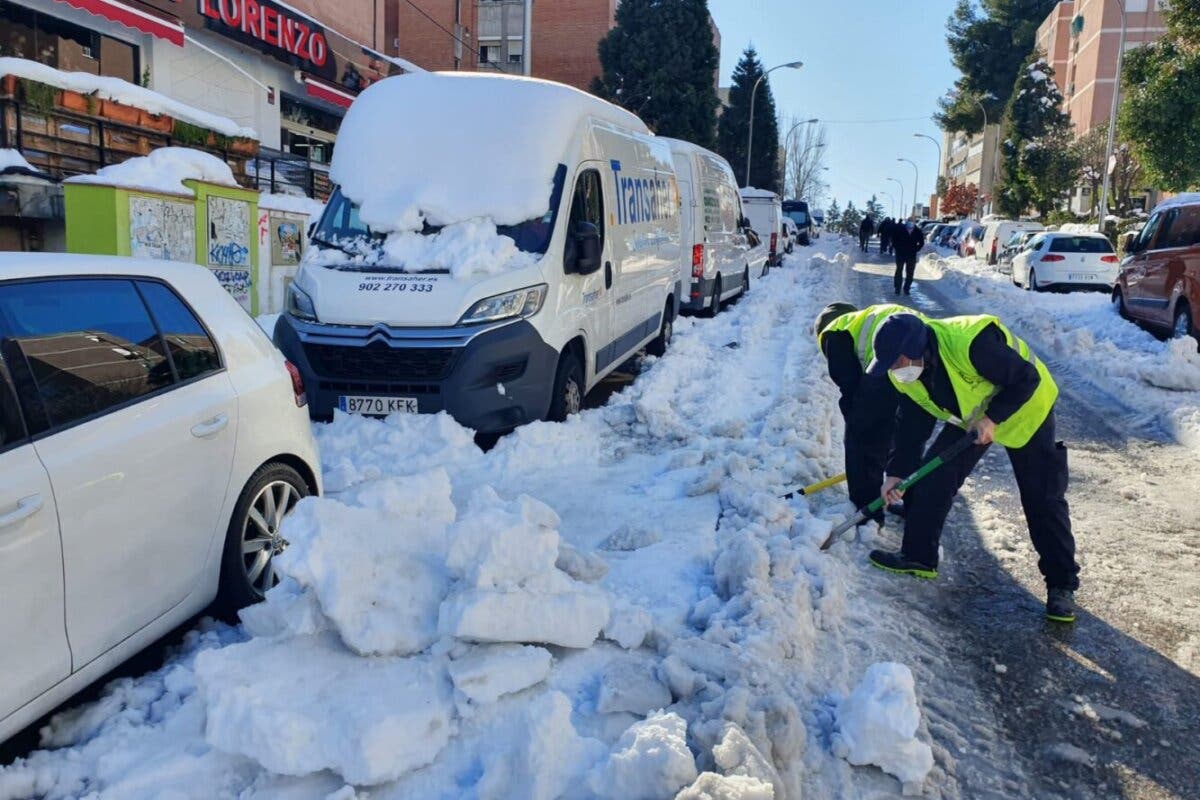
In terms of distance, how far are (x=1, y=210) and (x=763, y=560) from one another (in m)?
9.73

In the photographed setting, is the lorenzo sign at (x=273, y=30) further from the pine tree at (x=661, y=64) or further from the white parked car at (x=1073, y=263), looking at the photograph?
the pine tree at (x=661, y=64)

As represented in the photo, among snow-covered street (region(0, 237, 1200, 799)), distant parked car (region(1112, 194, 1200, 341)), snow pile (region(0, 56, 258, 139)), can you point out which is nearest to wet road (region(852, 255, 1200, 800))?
snow-covered street (region(0, 237, 1200, 799))

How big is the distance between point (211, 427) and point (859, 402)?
3.26 metres

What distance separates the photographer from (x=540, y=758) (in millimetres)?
2736

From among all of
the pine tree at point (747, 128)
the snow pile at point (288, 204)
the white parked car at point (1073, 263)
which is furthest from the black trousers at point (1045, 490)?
the pine tree at point (747, 128)

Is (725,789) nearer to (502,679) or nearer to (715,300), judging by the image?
(502,679)

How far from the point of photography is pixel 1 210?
1032 cm

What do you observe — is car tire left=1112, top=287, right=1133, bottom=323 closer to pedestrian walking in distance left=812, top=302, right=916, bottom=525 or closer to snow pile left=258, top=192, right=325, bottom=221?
pedestrian walking in distance left=812, top=302, right=916, bottom=525

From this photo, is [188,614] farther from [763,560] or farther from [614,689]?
[763,560]

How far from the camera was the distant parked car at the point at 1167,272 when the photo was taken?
12.6m

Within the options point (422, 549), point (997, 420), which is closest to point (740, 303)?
point (997, 420)

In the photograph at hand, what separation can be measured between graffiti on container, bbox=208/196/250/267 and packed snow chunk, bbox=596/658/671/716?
9.41 m

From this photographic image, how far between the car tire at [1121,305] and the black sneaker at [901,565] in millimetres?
12476

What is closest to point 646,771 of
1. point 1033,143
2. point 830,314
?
point 830,314
